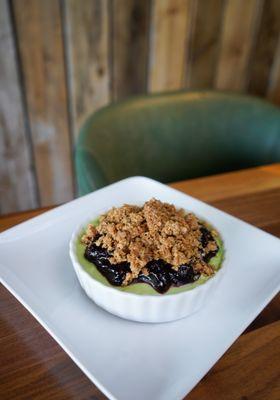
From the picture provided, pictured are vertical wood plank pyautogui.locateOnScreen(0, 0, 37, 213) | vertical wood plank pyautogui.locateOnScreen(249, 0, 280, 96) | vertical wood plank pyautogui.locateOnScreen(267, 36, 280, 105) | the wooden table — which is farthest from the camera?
vertical wood plank pyautogui.locateOnScreen(267, 36, 280, 105)

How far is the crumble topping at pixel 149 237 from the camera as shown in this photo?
1.60 ft

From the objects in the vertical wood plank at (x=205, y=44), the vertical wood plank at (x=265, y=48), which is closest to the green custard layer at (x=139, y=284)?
the vertical wood plank at (x=205, y=44)

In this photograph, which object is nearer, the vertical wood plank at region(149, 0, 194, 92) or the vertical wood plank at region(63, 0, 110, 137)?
the vertical wood plank at region(63, 0, 110, 137)

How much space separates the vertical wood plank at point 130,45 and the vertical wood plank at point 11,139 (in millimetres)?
380

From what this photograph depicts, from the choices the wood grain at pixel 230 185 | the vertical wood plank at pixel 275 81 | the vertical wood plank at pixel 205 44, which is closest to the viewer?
the wood grain at pixel 230 185

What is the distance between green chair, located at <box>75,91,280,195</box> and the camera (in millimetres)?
984

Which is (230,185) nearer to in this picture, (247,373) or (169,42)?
(247,373)

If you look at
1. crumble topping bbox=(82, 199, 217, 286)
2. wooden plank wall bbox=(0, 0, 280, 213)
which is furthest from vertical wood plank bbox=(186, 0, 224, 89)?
crumble topping bbox=(82, 199, 217, 286)

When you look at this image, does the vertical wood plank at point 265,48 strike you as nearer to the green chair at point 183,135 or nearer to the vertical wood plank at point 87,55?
the green chair at point 183,135

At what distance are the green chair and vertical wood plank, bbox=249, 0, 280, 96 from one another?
2.13 ft

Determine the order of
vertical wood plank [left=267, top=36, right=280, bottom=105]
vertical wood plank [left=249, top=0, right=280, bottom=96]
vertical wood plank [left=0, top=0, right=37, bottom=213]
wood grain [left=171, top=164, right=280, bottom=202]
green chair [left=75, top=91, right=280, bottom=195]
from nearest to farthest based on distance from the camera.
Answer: wood grain [left=171, top=164, right=280, bottom=202]
green chair [left=75, top=91, right=280, bottom=195]
vertical wood plank [left=0, top=0, right=37, bottom=213]
vertical wood plank [left=249, top=0, right=280, bottom=96]
vertical wood plank [left=267, top=36, right=280, bottom=105]

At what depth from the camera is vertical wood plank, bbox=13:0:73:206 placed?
3.93ft

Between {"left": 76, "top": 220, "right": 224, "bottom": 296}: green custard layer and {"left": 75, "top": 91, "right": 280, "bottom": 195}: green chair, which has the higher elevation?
{"left": 76, "top": 220, "right": 224, "bottom": 296}: green custard layer

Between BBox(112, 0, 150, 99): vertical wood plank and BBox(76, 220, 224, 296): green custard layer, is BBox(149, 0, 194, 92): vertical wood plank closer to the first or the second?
BBox(112, 0, 150, 99): vertical wood plank
